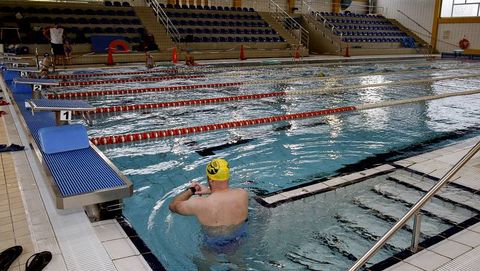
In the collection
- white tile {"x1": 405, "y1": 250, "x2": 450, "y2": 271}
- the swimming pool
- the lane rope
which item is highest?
the lane rope

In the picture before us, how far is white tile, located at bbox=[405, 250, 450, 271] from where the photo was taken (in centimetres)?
257

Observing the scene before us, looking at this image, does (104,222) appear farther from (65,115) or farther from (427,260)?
(427,260)

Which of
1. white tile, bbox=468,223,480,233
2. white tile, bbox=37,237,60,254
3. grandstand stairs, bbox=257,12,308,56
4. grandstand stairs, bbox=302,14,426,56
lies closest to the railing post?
white tile, bbox=468,223,480,233

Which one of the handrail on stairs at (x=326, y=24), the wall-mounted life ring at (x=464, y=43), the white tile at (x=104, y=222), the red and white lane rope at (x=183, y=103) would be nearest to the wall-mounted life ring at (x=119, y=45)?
the red and white lane rope at (x=183, y=103)

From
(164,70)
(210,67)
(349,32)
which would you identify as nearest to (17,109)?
(164,70)

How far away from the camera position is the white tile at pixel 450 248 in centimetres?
272

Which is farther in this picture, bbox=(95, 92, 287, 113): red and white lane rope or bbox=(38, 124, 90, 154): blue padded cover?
bbox=(95, 92, 287, 113): red and white lane rope

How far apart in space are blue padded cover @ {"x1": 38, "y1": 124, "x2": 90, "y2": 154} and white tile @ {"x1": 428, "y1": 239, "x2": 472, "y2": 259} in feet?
10.8

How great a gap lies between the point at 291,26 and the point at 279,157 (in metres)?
19.3

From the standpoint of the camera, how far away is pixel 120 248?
2730 mm

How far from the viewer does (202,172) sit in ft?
16.2

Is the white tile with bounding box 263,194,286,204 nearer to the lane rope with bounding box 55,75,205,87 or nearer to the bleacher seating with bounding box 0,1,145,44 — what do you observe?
the lane rope with bounding box 55,75,205,87

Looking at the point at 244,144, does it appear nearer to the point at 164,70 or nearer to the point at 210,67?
the point at 164,70

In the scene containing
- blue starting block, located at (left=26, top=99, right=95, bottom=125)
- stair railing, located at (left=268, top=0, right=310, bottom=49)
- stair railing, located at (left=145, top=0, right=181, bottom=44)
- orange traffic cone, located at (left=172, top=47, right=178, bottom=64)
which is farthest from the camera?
stair railing, located at (left=268, top=0, right=310, bottom=49)
